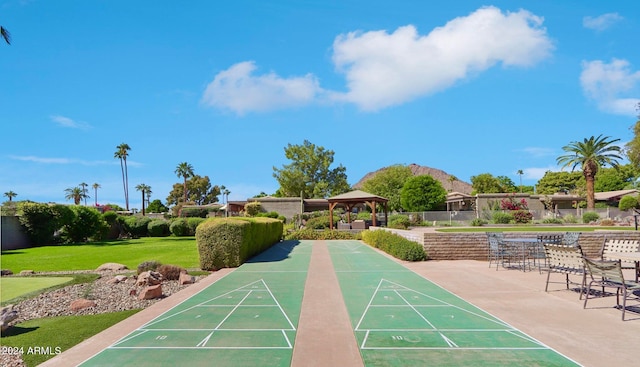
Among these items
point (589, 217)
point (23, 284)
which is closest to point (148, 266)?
point (23, 284)

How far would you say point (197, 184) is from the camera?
81062 millimetres

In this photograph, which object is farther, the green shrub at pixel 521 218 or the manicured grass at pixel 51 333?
the green shrub at pixel 521 218

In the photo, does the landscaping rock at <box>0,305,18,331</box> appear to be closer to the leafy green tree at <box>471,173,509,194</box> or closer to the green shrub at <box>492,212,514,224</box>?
the green shrub at <box>492,212,514,224</box>

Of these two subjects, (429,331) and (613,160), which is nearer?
(429,331)

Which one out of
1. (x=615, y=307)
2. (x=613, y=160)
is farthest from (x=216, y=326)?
(x=613, y=160)

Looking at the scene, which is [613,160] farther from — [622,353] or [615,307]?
[622,353]

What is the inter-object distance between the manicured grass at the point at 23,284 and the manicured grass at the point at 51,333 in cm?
362

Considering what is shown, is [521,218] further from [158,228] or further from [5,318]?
[5,318]

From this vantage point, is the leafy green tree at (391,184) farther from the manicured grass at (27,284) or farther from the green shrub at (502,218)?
the manicured grass at (27,284)

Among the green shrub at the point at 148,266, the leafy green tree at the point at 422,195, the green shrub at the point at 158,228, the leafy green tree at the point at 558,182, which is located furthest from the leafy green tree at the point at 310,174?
the green shrub at the point at 148,266

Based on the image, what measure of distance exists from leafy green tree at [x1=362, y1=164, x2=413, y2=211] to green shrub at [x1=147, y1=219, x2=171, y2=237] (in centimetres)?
3421

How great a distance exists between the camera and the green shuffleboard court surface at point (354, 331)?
4.65 metres

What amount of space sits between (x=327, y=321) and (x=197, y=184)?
260 ft

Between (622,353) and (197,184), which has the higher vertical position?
(197,184)
